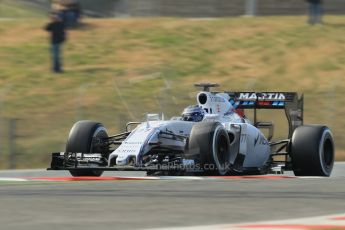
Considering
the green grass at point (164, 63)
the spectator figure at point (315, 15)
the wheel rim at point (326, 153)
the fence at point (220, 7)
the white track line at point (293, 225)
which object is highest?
the fence at point (220, 7)

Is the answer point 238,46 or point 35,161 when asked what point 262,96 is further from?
point 238,46

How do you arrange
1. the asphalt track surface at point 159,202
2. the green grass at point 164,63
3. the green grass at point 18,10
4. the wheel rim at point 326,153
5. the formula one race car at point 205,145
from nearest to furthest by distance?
the asphalt track surface at point 159,202
the formula one race car at point 205,145
the wheel rim at point 326,153
the green grass at point 164,63
the green grass at point 18,10

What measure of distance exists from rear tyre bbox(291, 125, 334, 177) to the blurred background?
7.10 meters

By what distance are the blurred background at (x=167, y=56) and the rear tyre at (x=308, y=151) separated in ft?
23.3

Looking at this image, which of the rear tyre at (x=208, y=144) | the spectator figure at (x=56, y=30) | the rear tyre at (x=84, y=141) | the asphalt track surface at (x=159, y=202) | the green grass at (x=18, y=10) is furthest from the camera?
the green grass at (x=18, y=10)

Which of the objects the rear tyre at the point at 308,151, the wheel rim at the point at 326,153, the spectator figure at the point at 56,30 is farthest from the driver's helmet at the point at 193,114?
the spectator figure at the point at 56,30

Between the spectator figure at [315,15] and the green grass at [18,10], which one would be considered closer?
the spectator figure at [315,15]

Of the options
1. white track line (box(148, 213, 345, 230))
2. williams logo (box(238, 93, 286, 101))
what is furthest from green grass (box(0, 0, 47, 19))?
white track line (box(148, 213, 345, 230))

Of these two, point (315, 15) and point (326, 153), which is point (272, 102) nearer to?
point (326, 153)

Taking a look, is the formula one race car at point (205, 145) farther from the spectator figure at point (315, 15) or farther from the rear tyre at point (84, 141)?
the spectator figure at point (315, 15)

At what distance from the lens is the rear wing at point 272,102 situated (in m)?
18.7

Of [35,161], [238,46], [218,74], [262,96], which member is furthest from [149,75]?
[262,96]

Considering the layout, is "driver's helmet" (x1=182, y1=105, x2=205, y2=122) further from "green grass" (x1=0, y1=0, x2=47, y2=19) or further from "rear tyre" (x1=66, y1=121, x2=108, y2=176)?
"green grass" (x1=0, y1=0, x2=47, y2=19)

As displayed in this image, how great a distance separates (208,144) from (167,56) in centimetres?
2144
